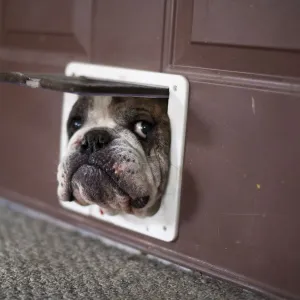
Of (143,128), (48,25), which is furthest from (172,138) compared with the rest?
(48,25)

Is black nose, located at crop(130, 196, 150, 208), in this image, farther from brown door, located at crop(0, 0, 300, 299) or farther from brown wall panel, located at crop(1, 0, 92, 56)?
brown wall panel, located at crop(1, 0, 92, 56)

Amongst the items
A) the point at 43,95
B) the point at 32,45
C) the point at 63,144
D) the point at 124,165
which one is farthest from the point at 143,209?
the point at 32,45

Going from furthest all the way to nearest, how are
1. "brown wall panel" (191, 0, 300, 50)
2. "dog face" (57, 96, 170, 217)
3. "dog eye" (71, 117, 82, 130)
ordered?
"dog eye" (71, 117, 82, 130) < "dog face" (57, 96, 170, 217) < "brown wall panel" (191, 0, 300, 50)

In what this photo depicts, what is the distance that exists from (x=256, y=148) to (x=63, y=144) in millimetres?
466

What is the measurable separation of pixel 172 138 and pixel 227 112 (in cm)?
13

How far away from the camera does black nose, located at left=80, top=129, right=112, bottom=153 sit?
968 mm

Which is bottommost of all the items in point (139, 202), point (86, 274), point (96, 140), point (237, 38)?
point (86, 274)

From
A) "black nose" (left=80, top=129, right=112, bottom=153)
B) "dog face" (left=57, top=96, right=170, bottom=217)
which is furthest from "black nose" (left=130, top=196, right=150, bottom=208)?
"black nose" (left=80, top=129, right=112, bottom=153)

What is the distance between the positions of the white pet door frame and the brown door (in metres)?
0.02

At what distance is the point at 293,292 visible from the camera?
2.80 feet

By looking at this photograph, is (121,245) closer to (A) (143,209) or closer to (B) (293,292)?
(A) (143,209)

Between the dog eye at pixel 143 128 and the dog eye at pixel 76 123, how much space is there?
143mm

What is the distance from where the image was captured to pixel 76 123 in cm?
109

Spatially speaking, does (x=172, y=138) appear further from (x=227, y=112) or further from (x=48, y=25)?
(x=48, y=25)
